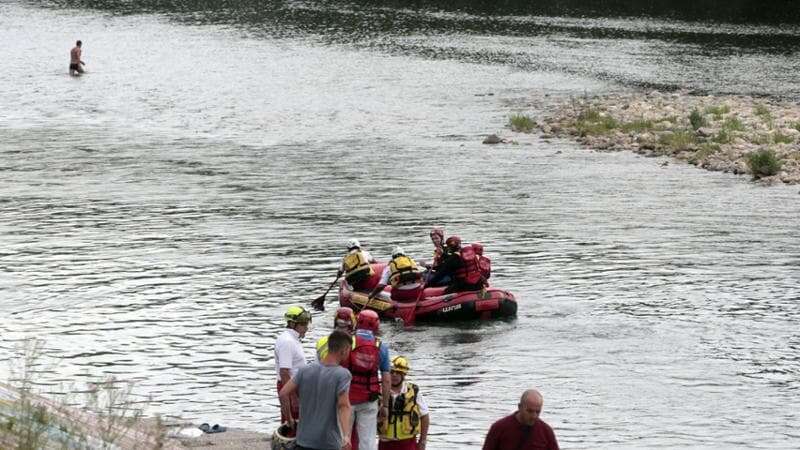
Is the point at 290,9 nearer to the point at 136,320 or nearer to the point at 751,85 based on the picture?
the point at 751,85

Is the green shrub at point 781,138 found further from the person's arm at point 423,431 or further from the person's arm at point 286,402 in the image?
the person's arm at point 286,402

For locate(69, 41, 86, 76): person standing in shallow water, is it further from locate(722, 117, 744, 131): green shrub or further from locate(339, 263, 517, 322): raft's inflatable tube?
locate(339, 263, 517, 322): raft's inflatable tube

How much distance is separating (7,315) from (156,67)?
133 ft

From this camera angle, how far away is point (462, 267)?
1029 inches

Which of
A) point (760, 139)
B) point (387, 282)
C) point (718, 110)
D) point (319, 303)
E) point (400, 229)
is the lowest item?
point (400, 229)

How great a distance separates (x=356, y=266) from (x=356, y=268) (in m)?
0.06

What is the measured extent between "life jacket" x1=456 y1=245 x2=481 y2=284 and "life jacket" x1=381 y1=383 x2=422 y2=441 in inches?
459

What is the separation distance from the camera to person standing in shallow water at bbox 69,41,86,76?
61312mm

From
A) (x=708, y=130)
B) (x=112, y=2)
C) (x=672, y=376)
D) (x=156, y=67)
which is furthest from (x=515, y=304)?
(x=112, y=2)

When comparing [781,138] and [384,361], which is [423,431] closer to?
[384,361]

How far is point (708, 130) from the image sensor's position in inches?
1866

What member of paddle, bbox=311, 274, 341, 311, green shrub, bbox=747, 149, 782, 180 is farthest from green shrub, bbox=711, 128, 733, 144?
paddle, bbox=311, 274, 341, 311

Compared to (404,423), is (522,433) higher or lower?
higher

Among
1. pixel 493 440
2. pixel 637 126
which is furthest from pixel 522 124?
pixel 493 440
